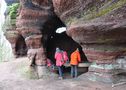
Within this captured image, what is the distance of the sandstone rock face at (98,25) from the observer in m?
10.1

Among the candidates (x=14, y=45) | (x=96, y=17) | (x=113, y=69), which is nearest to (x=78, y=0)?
(x=96, y=17)

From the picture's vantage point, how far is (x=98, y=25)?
10.5 metres

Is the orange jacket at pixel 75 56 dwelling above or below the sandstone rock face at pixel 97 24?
below

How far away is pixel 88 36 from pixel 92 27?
82 cm

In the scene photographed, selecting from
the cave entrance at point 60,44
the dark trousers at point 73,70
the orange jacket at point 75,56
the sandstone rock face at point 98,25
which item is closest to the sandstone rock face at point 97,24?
the sandstone rock face at point 98,25

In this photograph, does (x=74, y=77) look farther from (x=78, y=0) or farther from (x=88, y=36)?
(x=78, y=0)

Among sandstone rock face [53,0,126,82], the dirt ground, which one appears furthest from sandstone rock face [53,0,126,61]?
the dirt ground

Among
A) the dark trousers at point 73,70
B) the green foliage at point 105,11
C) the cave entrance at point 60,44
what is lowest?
the dark trousers at point 73,70

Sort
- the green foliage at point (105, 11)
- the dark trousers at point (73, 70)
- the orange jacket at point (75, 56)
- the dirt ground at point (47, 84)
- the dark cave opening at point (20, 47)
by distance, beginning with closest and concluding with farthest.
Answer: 1. the green foliage at point (105, 11)
2. the dirt ground at point (47, 84)
3. the orange jacket at point (75, 56)
4. the dark trousers at point (73, 70)
5. the dark cave opening at point (20, 47)

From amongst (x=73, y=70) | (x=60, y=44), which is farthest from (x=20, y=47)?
(x=73, y=70)

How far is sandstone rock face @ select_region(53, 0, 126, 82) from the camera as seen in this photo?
33.3ft

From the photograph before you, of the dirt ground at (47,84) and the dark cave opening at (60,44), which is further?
the dark cave opening at (60,44)

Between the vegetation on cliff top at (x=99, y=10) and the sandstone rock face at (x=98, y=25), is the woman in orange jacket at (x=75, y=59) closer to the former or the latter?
the sandstone rock face at (x=98, y=25)

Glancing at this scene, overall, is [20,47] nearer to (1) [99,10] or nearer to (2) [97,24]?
(1) [99,10]
